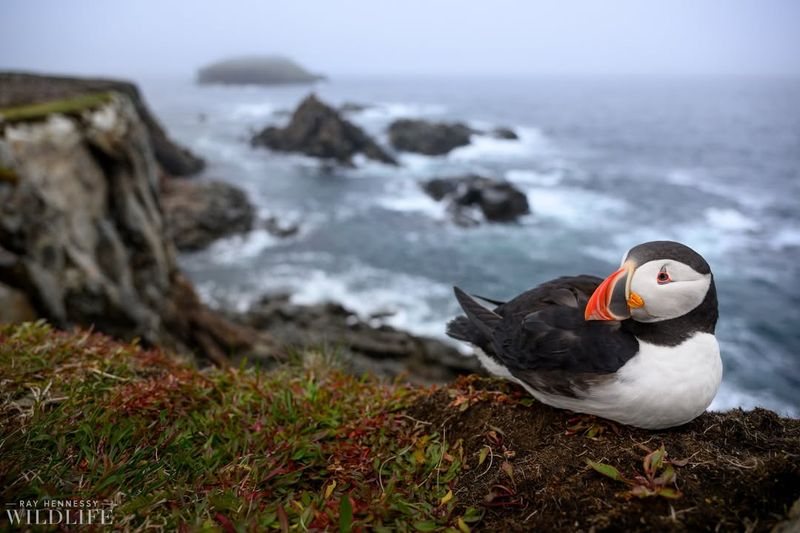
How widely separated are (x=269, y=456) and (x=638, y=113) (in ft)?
328

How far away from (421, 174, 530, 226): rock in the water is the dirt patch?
2454 cm

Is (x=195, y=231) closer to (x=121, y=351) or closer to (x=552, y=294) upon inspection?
(x=121, y=351)

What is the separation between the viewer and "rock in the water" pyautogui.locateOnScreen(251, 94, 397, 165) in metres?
42.4

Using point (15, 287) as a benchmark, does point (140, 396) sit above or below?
above

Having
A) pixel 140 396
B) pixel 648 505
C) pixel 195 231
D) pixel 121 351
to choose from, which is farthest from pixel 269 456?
pixel 195 231

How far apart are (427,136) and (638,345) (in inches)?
1871

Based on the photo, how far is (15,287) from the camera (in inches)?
267

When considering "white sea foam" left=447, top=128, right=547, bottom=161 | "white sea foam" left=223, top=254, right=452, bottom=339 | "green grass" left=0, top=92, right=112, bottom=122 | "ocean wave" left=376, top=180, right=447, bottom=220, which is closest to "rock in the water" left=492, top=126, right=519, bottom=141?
"white sea foam" left=447, top=128, right=547, bottom=161

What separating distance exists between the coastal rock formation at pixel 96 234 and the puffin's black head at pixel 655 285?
736 cm

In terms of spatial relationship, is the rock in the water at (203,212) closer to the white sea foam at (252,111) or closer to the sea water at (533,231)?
the sea water at (533,231)

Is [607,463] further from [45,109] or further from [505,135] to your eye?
[505,135]

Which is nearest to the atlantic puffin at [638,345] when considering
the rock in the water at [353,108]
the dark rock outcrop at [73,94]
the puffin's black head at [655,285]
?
the puffin's black head at [655,285]

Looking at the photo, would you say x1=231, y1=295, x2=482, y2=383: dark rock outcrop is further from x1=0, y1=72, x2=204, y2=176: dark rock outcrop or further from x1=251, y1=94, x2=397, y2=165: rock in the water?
x1=251, y1=94, x2=397, y2=165: rock in the water

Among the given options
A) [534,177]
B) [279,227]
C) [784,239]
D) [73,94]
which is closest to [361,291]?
[279,227]
